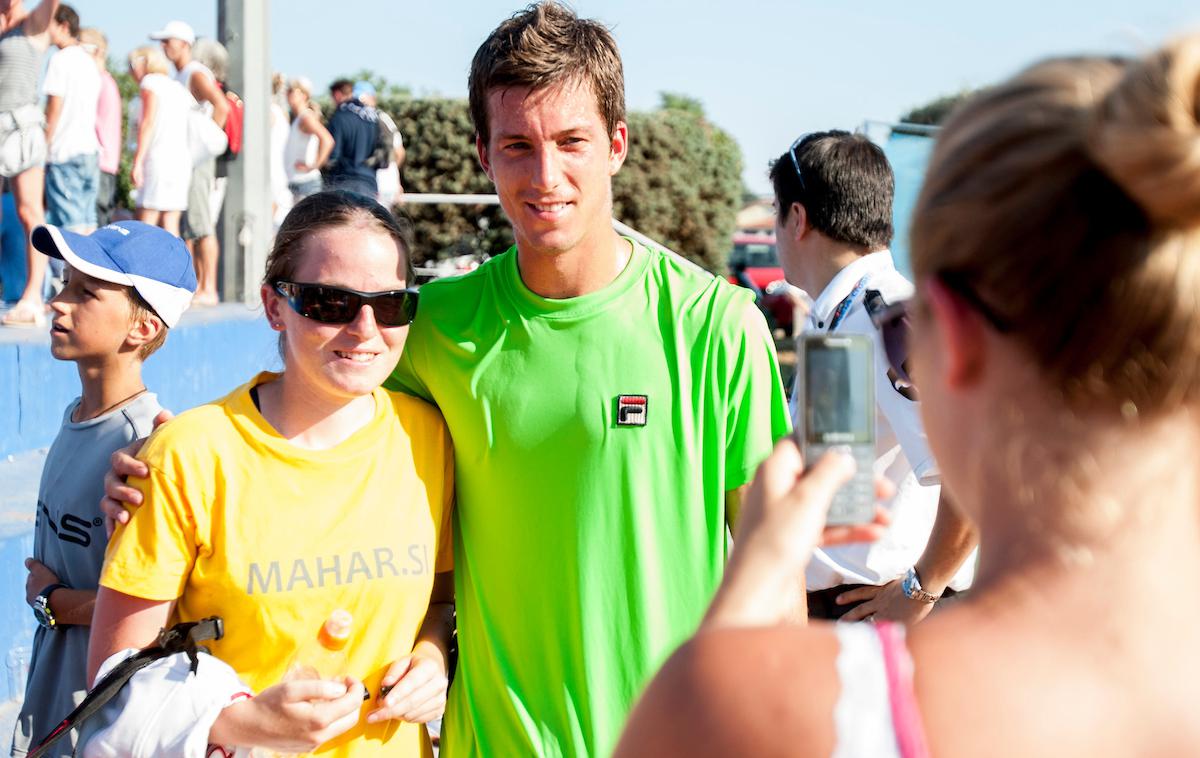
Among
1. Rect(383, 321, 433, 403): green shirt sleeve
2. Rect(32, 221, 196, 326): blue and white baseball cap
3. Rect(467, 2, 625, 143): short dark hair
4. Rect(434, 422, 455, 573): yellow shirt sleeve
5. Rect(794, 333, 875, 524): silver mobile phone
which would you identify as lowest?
Rect(434, 422, 455, 573): yellow shirt sleeve

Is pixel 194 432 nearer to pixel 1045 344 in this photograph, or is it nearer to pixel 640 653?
pixel 640 653

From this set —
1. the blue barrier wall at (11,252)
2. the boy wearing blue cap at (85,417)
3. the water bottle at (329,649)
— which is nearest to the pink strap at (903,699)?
the water bottle at (329,649)

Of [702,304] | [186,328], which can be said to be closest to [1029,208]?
[702,304]

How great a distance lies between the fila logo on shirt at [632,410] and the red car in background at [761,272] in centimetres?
1884

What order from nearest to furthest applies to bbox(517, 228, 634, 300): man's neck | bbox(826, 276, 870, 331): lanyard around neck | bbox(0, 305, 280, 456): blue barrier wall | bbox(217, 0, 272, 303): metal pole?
1. bbox(517, 228, 634, 300): man's neck
2. bbox(826, 276, 870, 331): lanyard around neck
3. bbox(0, 305, 280, 456): blue barrier wall
4. bbox(217, 0, 272, 303): metal pole

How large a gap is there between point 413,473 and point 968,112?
172 cm

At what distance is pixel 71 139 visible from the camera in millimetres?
8938

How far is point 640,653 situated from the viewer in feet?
8.80

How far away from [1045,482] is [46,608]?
8.54 ft

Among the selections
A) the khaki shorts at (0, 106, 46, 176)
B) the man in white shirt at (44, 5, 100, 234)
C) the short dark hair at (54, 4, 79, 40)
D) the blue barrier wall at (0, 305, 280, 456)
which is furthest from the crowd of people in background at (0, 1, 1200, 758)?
the short dark hair at (54, 4, 79, 40)

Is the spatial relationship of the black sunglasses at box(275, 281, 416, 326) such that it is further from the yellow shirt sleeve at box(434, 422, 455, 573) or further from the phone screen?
the phone screen

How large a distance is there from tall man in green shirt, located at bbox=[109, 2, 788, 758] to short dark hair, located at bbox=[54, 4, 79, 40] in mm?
7610

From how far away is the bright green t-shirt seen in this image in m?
2.69

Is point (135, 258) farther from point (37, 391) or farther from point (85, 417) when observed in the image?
point (37, 391)
